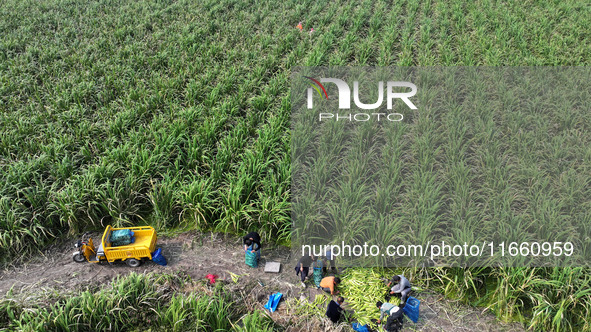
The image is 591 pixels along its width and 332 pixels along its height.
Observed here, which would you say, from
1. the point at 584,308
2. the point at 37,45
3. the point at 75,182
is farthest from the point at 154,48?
the point at 584,308

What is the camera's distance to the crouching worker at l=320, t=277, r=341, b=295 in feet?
13.9

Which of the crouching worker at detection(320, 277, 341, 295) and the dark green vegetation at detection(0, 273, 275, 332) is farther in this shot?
the crouching worker at detection(320, 277, 341, 295)

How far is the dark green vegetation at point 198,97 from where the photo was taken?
5.02 m

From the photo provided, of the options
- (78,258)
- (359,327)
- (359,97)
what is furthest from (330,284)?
(359,97)

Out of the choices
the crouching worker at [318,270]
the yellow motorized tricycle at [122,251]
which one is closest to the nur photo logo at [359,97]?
the crouching worker at [318,270]

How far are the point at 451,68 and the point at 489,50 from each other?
1.86m

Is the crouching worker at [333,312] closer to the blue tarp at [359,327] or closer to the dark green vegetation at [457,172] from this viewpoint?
the blue tarp at [359,327]

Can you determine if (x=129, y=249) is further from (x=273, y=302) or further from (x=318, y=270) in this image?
(x=318, y=270)

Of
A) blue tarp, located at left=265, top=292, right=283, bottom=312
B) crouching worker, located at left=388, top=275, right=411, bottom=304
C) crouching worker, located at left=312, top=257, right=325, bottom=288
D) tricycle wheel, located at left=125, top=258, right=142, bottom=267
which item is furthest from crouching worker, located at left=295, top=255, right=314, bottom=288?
tricycle wheel, located at left=125, top=258, right=142, bottom=267

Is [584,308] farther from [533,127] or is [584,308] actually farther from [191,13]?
[191,13]

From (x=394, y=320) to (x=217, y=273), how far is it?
2101 millimetres

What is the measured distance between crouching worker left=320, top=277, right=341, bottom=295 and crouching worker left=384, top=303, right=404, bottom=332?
0.68m

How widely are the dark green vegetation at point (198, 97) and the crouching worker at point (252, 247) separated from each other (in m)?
0.38

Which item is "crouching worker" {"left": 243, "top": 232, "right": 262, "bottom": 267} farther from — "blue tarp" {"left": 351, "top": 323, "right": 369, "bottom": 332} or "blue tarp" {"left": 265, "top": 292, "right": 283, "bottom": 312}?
"blue tarp" {"left": 351, "top": 323, "right": 369, "bottom": 332}
